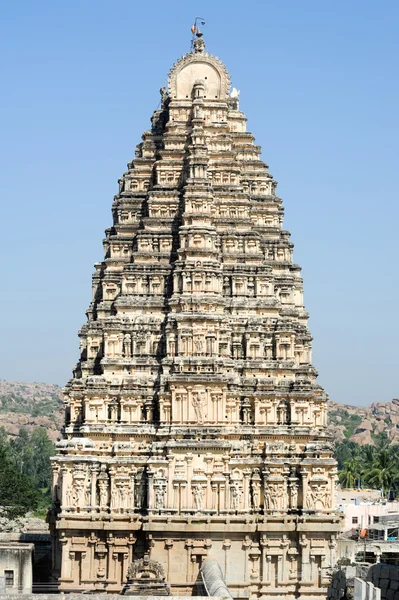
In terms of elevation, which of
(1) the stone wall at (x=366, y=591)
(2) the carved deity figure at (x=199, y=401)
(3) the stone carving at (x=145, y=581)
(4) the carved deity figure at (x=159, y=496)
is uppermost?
(2) the carved deity figure at (x=199, y=401)

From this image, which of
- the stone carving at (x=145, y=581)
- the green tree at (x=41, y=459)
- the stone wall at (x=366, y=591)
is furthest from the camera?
the green tree at (x=41, y=459)

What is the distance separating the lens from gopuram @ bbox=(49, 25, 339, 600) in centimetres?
5372

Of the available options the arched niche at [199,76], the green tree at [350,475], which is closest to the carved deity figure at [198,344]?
the arched niche at [199,76]

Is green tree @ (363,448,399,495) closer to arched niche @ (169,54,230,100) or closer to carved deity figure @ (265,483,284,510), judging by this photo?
arched niche @ (169,54,230,100)

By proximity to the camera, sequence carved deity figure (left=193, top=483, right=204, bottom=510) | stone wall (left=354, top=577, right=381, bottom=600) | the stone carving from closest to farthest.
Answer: stone wall (left=354, top=577, right=381, bottom=600) < the stone carving < carved deity figure (left=193, top=483, right=204, bottom=510)

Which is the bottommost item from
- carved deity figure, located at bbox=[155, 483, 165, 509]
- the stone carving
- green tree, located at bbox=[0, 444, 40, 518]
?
the stone carving

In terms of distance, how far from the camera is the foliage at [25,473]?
267 ft

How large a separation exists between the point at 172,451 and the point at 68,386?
1025 centimetres

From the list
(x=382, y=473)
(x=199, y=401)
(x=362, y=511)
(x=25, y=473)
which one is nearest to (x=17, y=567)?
(x=199, y=401)

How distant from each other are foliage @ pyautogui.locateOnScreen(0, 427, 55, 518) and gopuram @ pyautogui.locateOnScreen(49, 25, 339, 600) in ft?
69.7

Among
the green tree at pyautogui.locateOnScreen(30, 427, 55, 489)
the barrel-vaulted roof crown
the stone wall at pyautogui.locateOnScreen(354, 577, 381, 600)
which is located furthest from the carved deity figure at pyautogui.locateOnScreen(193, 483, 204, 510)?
the green tree at pyautogui.locateOnScreen(30, 427, 55, 489)

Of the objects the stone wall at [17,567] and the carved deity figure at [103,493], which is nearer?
the stone wall at [17,567]

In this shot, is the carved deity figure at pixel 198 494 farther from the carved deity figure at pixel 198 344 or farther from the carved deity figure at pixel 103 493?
the carved deity figure at pixel 198 344

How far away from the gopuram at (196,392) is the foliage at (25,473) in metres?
21.2
